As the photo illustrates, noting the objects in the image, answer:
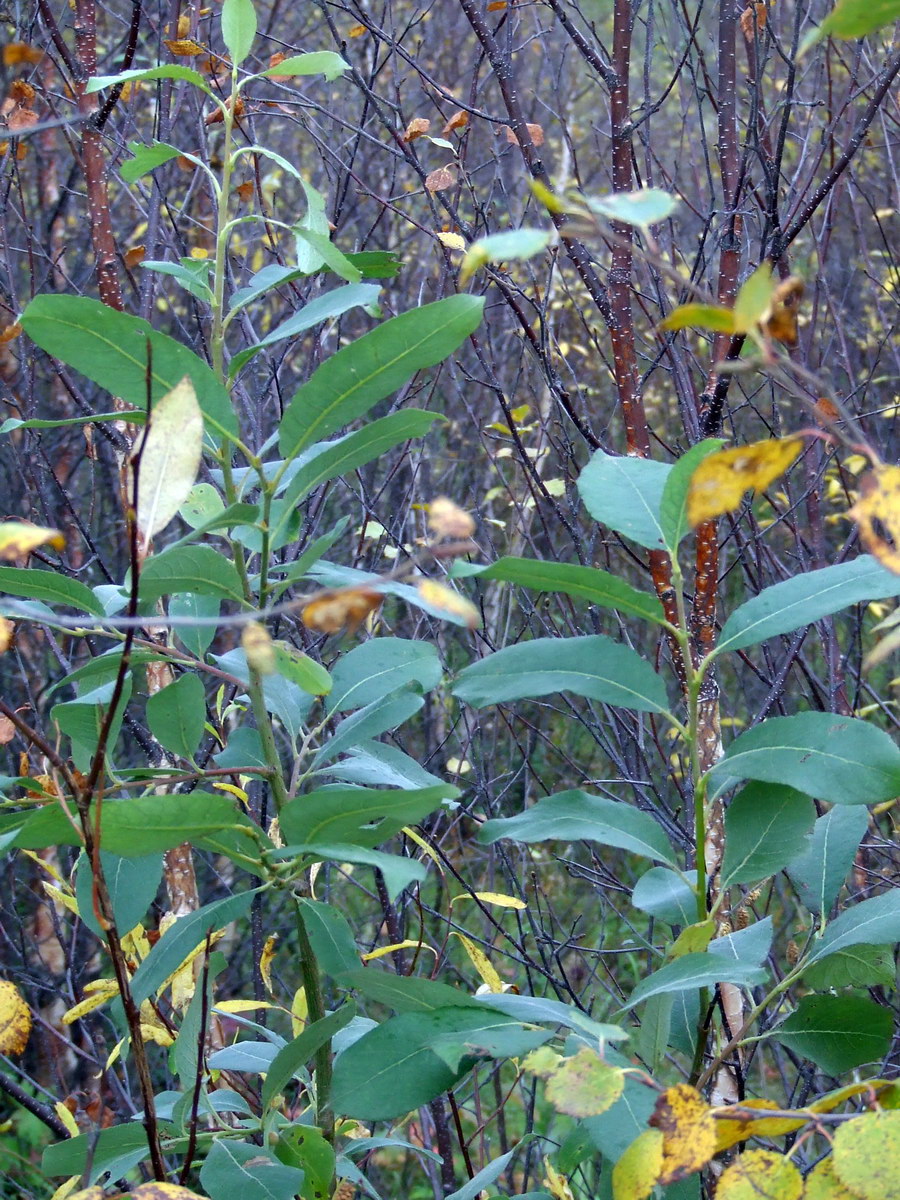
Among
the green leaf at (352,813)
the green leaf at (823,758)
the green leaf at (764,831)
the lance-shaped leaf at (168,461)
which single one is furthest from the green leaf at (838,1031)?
the lance-shaped leaf at (168,461)

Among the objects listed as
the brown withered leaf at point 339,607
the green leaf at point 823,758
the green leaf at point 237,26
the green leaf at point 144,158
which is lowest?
the green leaf at point 823,758

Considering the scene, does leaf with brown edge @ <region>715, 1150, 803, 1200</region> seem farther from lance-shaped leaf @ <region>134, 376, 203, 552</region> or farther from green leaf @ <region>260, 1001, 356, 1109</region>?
lance-shaped leaf @ <region>134, 376, 203, 552</region>

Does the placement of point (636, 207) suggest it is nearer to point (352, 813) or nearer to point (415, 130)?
point (352, 813)

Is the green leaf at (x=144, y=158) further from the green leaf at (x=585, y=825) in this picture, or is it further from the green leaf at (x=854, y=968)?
the green leaf at (x=854, y=968)

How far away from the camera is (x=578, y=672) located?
93cm

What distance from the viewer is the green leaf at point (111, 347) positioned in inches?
33.7

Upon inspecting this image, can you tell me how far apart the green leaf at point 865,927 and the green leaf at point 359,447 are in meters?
0.60

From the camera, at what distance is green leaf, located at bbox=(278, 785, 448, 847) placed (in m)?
0.78

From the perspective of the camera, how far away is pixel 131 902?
1.03 m

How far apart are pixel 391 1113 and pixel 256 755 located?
1.24 ft

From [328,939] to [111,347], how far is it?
0.57 metres

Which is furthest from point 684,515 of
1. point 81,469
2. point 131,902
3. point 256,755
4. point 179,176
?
point 81,469

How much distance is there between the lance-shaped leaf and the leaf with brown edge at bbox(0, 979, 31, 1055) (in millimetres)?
455

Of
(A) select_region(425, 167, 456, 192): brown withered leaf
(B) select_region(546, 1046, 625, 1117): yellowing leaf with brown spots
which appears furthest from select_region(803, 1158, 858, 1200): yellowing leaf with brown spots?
(A) select_region(425, 167, 456, 192): brown withered leaf
